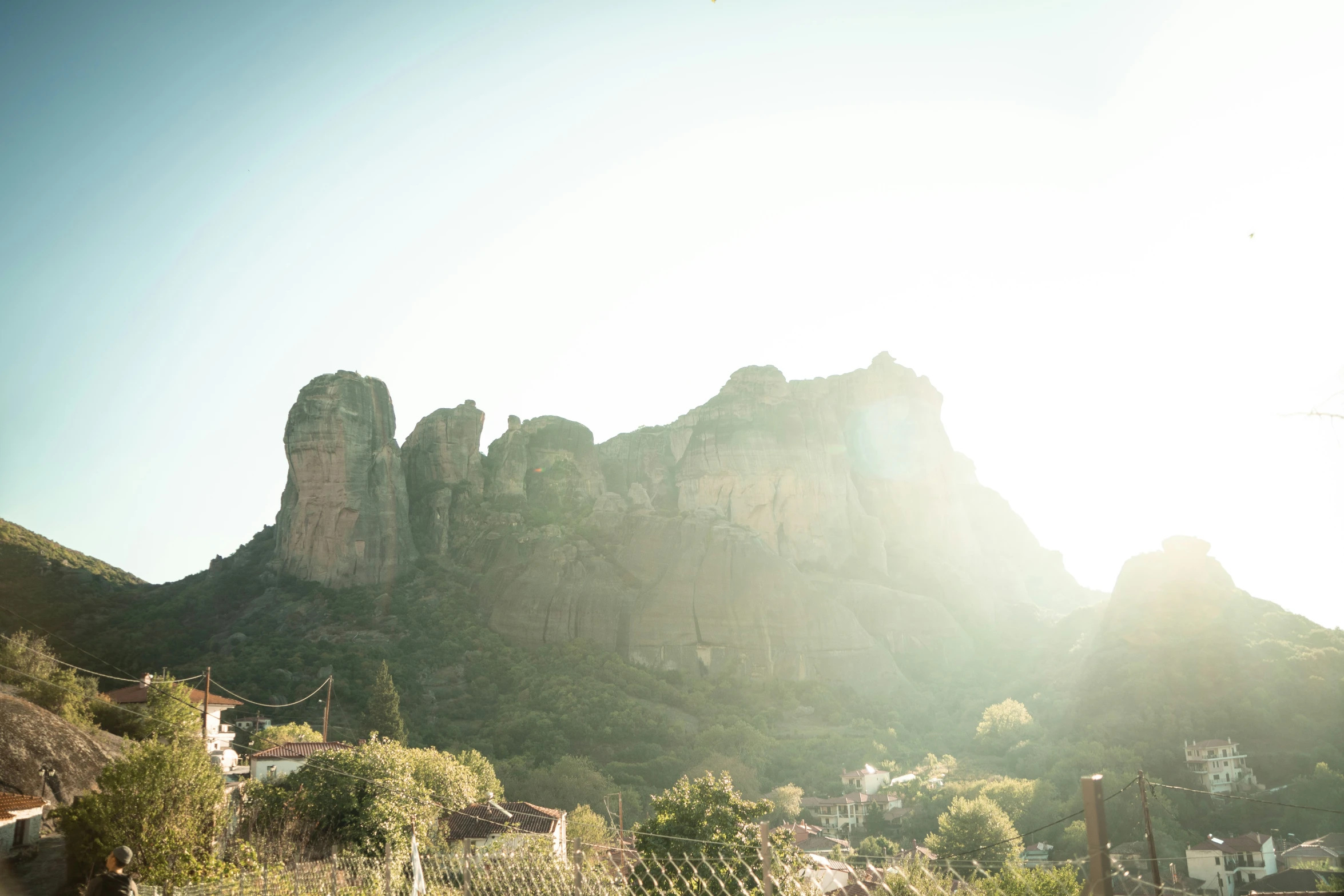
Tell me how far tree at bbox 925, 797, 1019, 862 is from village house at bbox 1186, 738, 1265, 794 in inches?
543

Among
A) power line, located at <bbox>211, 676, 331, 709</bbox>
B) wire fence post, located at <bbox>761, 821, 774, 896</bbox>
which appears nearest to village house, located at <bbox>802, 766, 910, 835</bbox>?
power line, located at <bbox>211, 676, 331, 709</bbox>

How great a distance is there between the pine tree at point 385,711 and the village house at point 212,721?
7719mm

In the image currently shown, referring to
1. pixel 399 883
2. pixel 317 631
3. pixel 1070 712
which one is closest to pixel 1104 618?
pixel 1070 712

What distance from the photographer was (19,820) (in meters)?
19.1

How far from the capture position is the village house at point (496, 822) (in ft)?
81.0

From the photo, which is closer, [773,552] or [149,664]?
[149,664]

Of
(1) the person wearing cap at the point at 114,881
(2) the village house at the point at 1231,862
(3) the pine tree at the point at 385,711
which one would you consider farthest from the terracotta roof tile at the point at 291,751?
(2) the village house at the point at 1231,862

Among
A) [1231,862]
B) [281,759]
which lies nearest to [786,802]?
[1231,862]

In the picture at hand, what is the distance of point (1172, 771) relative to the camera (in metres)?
44.6

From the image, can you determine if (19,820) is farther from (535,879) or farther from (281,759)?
(535,879)

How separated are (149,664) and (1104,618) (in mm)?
63566

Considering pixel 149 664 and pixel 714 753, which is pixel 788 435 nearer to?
pixel 714 753

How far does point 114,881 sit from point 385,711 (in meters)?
41.2

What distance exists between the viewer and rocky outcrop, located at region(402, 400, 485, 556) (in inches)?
3088
